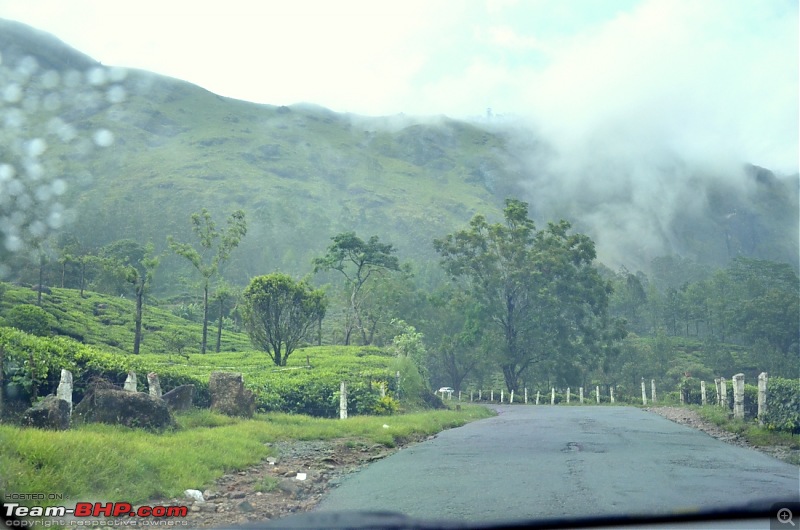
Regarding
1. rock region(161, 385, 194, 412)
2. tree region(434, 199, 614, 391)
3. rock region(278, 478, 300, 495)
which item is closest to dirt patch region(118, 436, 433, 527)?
rock region(278, 478, 300, 495)

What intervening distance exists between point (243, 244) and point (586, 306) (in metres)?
92.2

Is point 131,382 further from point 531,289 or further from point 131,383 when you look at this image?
point 531,289

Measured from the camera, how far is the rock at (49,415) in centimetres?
1034

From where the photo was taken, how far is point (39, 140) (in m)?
110

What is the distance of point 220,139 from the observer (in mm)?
197875

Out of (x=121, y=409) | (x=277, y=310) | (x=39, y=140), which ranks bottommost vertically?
(x=121, y=409)

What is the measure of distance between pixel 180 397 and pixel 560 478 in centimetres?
945

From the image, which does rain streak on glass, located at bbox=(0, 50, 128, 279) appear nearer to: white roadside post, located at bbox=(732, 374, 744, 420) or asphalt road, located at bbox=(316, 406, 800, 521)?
asphalt road, located at bbox=(316, 406, 800, 521)

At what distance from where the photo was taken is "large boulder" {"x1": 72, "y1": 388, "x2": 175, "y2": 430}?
12.3 m

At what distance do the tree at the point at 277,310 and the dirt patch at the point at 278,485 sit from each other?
20.7 m

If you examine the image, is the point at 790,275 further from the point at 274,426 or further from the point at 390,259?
the point at 274,426

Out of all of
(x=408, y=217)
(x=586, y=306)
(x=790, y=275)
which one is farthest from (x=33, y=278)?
(x=408, y=217)

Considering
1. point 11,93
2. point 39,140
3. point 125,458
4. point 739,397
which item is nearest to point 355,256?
point 739,397

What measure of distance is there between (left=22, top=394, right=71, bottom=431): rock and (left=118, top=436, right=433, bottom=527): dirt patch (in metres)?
2.62
